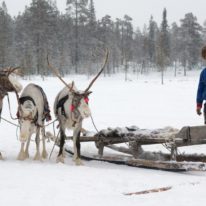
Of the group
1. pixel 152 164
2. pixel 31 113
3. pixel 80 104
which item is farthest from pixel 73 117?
pixel 152 164

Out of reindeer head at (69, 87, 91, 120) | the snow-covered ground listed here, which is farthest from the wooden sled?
reindeer head at (69, 87, 91, 120)

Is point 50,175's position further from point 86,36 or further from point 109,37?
point 109,37

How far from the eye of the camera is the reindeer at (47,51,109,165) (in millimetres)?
8758

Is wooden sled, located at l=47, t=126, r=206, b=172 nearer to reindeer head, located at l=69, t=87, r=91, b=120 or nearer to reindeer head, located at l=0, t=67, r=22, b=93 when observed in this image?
reindeer head, located at l=69, t=87, r=91, b=120

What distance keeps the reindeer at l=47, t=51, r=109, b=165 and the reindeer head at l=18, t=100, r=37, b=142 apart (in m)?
0.57

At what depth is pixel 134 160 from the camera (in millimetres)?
8469

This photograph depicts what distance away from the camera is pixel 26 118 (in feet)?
29.0

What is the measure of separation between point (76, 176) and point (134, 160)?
1687 mm

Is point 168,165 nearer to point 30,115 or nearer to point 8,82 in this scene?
point 30,115

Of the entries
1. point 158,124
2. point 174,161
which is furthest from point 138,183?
point 158,124

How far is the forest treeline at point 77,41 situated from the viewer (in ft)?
196

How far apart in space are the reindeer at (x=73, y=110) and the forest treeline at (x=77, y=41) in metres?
47.1

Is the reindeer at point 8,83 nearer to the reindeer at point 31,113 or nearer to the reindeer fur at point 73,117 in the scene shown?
the reindeer at point 31,113

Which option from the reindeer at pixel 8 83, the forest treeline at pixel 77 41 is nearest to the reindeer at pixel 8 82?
the reindeer at pixel 8 83
